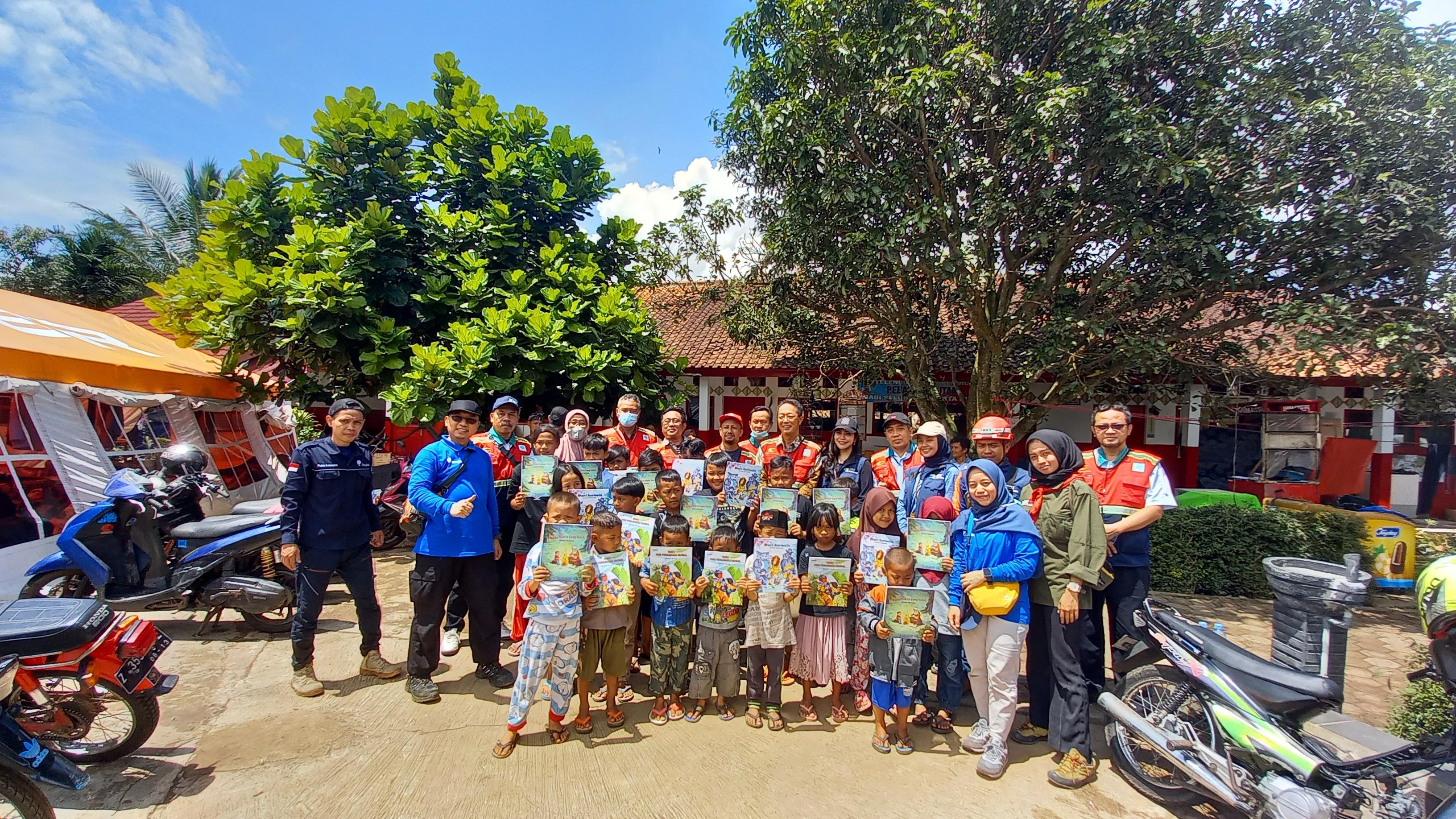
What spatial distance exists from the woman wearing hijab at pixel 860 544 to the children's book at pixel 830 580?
0.49 ft

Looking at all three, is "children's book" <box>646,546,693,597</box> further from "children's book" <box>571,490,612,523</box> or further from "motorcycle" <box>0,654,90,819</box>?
"motorcycle" <box>0,654,90,819</box>

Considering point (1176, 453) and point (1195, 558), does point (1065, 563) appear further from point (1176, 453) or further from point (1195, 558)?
point (1176, 453)

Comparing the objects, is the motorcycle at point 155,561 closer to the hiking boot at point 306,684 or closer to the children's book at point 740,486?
the hiking boot at point 306,684

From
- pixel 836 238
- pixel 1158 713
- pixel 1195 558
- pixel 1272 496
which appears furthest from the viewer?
pixel 1272 496

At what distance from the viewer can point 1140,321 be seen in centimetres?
740

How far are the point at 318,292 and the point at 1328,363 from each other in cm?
1014

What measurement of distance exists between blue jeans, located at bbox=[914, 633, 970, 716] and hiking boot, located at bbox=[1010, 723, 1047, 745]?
0.34 m

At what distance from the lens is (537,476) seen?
4410 millimetres

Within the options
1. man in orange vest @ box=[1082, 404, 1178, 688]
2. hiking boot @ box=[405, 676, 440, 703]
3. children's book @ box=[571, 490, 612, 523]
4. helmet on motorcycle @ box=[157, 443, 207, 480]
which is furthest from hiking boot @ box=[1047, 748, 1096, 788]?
helmet on motorcycle @ box=[157, 443, 207, 480]

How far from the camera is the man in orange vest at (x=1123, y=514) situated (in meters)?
3.52

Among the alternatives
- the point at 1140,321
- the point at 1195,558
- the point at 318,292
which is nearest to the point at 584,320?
the point at 318,292

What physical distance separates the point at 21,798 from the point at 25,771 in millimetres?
295

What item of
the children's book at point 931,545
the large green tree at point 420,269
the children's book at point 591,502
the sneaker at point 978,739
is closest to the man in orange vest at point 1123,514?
the sneaker at point 978,739

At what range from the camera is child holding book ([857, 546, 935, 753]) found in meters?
3.39
